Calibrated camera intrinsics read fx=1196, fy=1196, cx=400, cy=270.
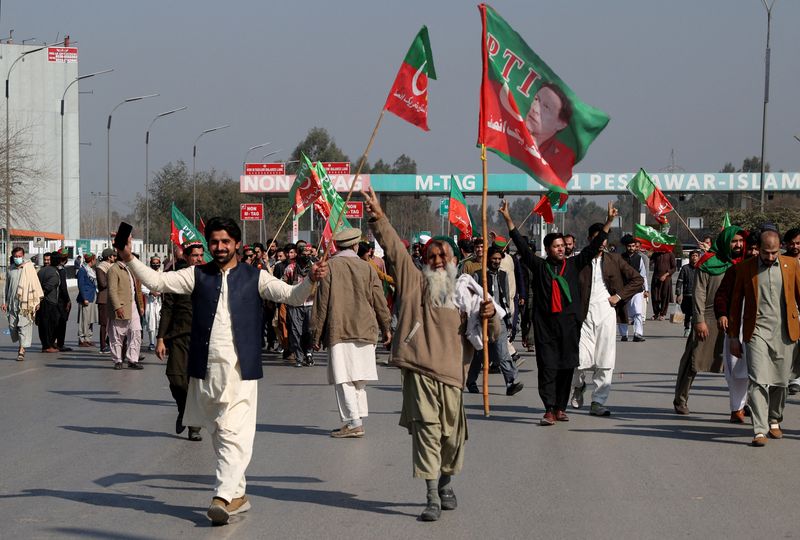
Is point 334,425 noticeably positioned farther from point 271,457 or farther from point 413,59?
point 413,59

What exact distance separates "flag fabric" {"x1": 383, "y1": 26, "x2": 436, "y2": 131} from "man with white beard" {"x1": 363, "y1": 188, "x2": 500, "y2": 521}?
231 centimetres

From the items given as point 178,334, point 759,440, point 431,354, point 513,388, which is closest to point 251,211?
point 513,388

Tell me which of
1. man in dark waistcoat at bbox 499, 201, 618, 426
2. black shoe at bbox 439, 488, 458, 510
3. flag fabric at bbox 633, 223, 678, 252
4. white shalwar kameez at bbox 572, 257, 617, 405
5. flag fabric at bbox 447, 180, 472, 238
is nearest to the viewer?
black shoe at bbox 439, 488, 458, 510

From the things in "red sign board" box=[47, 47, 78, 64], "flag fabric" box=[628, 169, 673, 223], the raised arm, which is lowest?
the raised arm

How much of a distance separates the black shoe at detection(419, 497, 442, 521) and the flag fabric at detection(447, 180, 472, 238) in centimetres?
1383

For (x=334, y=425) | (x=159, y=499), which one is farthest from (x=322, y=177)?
(x=159, y=499)

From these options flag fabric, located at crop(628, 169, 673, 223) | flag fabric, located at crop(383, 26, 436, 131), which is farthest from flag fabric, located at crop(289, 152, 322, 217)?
flag fabric, located at crop(383, 26, 436, 131)

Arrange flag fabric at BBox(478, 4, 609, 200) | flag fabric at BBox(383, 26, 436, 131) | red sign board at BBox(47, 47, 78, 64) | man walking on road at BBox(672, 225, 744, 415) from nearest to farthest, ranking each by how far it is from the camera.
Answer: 1. flag fabric at BBox(478, 4, 609, 200)
2. flag fabric at BBox(383, 26, 436, 131)
3. man walking on road at BBox(672, 225, 744, 415)
4. red sign board at BBox(47, 47, 78, 64)

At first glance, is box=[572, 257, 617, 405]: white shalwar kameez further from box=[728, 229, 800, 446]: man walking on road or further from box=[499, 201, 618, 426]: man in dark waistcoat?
box=[728, 229, 800, 446]: man walking on road

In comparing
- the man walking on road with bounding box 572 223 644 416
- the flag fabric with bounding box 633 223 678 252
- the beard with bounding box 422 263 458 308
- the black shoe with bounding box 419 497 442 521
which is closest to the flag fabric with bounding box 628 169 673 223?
the flag fabric with bounding box 633 223 678 252

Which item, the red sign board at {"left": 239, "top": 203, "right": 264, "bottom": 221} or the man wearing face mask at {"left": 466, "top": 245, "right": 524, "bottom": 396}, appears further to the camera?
the red sign board at {"left": 239, "top": 203, "right": 264, "bottom": 221}

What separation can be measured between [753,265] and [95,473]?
5463 mm

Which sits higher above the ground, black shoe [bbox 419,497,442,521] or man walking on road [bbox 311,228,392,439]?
man walking on road [bbox 311,228,392,439]

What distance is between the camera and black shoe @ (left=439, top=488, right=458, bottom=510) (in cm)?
710
